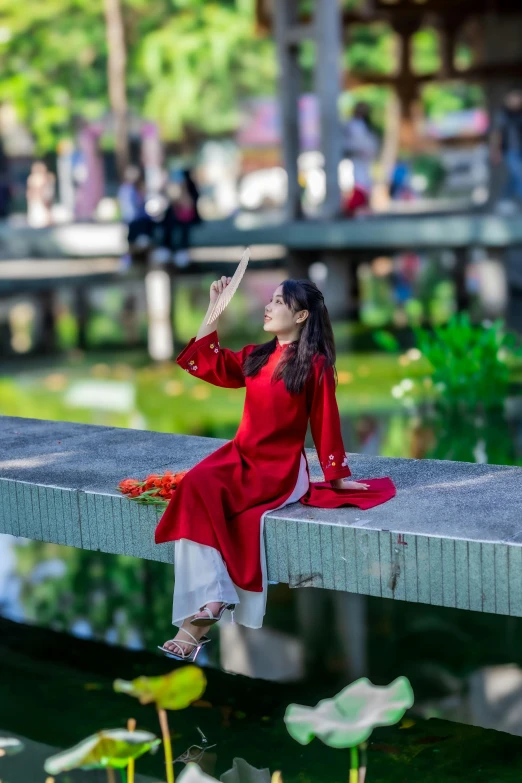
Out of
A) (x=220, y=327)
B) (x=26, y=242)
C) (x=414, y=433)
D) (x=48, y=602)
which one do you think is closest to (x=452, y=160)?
(x=26, y=242)

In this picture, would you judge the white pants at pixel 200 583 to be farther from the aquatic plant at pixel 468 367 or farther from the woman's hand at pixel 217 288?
the aquatic plant at pixel 468 367

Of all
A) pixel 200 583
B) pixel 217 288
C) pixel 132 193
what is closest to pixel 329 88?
pixel 132 193

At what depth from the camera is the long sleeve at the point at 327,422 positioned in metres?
4.09

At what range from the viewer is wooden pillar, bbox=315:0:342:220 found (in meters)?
12.5

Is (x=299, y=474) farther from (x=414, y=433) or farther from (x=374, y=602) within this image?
(x=414, y=433)

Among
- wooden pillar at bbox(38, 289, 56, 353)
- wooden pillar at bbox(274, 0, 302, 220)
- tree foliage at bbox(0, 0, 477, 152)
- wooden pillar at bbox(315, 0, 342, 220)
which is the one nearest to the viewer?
wooden pillar at bbox(38, 289, 56, 353)

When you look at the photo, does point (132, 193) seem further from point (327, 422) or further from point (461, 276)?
point (327, 422)

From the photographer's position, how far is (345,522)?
3.90 metres

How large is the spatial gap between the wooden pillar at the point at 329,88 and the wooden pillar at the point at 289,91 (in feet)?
0.92

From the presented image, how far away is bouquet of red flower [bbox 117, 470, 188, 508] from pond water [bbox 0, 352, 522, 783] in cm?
41

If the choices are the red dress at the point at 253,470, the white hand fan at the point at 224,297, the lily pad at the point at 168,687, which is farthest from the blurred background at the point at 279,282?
the lily pad at the point at 168,687

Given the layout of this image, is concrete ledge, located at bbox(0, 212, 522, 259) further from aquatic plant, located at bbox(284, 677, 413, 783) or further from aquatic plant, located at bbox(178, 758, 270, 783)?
aquatic plant, located at bbox(284, 677, 413, 783)

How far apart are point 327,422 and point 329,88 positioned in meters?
9.28

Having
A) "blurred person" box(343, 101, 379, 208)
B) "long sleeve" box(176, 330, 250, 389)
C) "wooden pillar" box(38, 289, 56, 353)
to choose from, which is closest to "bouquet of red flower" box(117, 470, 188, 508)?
"long sleeve" box(176, 330, 250, 389)
